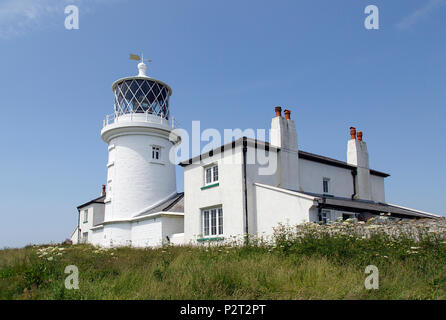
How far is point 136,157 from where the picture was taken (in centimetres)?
2408

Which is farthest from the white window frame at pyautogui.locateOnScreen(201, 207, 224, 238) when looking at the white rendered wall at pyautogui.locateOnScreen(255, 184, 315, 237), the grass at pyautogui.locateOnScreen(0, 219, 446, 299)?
the grass at pyautogui.locateOnScreen(0, 219, 446, 299)

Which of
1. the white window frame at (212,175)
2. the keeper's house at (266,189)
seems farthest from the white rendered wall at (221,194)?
the white window frame at (212,175)

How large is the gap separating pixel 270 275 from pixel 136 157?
17.7 m

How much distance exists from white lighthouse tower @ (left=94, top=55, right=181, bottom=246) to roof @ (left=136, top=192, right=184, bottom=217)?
0.64 feet

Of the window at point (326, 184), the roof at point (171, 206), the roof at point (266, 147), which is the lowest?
the roof at point (171, 206)

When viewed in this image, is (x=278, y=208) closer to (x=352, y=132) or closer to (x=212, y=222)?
(x=212, y=222)

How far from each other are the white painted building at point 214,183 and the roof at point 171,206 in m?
0.08

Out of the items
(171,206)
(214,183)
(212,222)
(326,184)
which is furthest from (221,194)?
(326,184)

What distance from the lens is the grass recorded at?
6.98 meters

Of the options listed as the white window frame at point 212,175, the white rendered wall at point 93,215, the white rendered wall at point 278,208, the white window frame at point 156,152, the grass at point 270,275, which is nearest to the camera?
the grass at point 270,275

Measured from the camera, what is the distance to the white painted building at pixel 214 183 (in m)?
16.9

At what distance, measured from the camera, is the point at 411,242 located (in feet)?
33.6

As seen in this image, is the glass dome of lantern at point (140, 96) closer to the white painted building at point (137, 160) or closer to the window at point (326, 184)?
the white painted building at point (137, 160)
